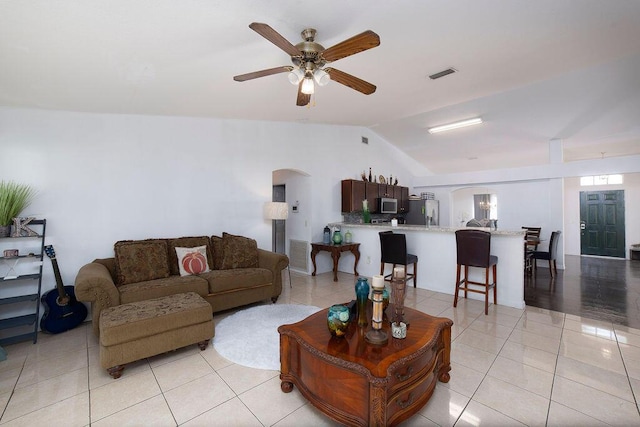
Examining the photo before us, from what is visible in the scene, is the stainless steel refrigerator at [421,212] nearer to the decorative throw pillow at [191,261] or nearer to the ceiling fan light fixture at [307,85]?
the decorative throw pillow at [191,261]

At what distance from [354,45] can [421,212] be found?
615 centimetres

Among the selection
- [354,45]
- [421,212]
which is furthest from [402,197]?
[354,45]

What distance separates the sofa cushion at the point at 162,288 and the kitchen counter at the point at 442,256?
2.94 m

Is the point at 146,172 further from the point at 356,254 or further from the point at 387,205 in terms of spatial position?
the point at 387,205

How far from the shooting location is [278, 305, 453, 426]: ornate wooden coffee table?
1.44m

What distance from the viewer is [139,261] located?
321 centimetres

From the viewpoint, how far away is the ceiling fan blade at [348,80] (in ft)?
7.25

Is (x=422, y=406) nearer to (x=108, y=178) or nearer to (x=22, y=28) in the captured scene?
(x=22, y=28)

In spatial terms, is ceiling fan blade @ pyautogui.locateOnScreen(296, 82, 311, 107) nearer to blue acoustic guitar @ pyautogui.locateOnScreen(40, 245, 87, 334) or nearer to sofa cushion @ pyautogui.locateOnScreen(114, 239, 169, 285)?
sofa cushion @ pyautogui.locateOnScreen(114, 239, 169, 285)

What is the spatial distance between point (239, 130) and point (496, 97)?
13.9 ft

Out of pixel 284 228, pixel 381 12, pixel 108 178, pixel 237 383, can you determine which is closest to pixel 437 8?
pixel 381 12

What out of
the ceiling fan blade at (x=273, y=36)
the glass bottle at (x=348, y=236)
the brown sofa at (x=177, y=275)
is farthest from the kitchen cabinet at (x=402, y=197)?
the ceiling fan blade at (x=273, y=36)

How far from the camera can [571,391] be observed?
1886 mm

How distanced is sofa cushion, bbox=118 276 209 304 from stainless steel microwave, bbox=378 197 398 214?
4.28 metres
